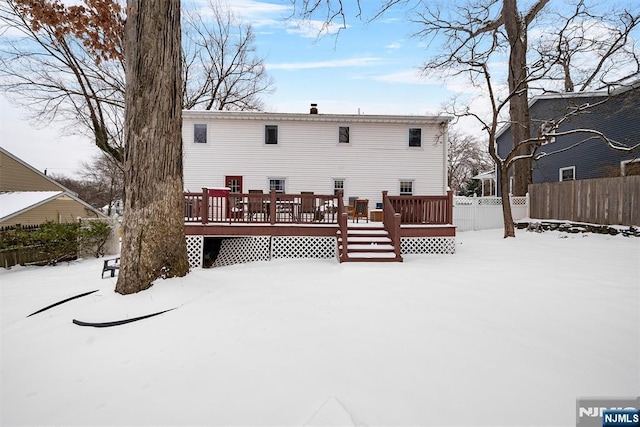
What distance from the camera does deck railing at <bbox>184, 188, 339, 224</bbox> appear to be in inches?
337

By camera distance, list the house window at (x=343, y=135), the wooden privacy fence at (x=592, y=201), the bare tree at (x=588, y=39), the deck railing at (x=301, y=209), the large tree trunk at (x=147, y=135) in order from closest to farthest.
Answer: the large tree trunk at (x=147, y=135)
the deck railing at (x=301, y=209)
the wooden privacy fence at (x=592, y=201)
the bare tree at (x=588, y=39)
the house window at (x=343, y=135)

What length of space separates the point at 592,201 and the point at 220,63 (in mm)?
23136

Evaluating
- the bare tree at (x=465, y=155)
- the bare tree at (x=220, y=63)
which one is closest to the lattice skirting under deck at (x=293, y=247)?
the bare tree at (x=220, y=63)

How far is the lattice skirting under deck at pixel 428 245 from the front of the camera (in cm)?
907

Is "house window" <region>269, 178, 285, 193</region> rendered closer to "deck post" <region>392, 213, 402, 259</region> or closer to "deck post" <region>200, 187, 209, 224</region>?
"deck post" <region>200, 187, 209, 224</region>

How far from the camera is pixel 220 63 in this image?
22.1m

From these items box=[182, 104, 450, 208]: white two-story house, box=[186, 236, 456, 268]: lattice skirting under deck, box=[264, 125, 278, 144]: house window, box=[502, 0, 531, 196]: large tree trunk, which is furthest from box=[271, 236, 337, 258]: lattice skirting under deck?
box=[502, 0, 531, 196]: large tree trunk

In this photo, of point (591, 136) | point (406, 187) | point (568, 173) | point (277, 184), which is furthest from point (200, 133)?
point (568, 173)

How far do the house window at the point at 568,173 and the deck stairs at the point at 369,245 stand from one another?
A: 14.3 meters

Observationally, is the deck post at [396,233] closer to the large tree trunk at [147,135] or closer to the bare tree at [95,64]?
the large tree trunk at [147,135]

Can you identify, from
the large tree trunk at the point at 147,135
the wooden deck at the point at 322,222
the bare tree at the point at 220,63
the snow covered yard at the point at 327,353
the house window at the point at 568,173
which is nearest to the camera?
the snow covered yard at the point at 327,353

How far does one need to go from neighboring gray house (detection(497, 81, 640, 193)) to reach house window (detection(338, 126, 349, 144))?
30.8 ft

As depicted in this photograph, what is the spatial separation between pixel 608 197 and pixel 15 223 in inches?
909

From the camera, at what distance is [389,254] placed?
7.89 m
